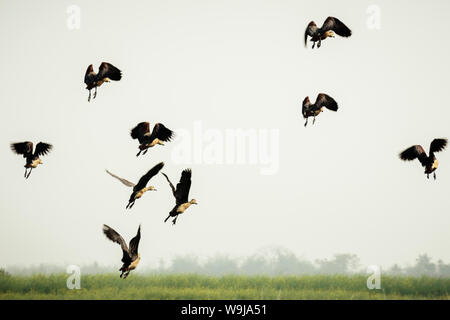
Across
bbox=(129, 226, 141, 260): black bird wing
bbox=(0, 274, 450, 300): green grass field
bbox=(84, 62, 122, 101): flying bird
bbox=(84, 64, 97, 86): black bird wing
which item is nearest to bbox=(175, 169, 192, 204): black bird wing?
bbox=(129, 226, 141, 260): black bird wing

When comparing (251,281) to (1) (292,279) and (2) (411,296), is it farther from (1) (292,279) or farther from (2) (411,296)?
(2) (411,296)

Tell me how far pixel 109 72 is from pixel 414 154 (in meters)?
8.24

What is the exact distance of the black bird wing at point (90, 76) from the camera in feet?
45.0

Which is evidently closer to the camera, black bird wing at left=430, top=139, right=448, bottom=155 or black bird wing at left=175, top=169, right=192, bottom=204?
black bird wing at left=175, top=169, right=192, bottom=204

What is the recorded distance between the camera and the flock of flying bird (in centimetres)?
1189

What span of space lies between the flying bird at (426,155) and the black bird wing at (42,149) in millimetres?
9418

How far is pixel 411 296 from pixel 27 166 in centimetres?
1058

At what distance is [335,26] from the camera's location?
1422 centimetres

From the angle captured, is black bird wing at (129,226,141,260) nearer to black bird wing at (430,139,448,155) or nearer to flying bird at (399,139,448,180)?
flying bird at (399,139,448,180)

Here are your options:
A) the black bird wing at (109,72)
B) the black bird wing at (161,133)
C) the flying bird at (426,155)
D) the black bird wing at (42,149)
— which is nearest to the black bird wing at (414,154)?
the flying bird at (426,155)

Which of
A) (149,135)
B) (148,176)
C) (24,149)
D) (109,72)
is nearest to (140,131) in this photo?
(149,135)

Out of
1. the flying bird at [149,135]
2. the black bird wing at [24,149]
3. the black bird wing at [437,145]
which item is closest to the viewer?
the flying bird at [149,135]

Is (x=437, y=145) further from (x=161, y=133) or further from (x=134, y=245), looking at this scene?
(x=134, y=245)

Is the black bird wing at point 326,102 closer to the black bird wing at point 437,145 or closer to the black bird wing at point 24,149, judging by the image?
the black bird wing at point 437,145
